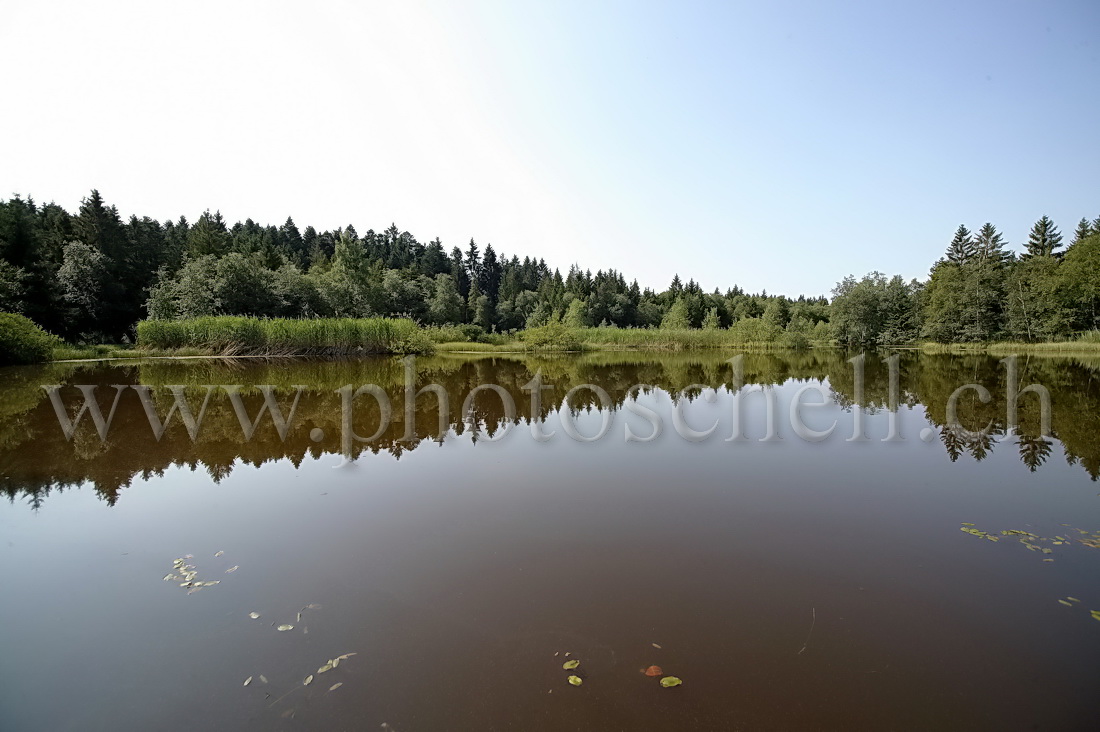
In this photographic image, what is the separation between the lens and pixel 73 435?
8336 millimetres

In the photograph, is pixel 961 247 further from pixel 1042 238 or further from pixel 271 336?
pixel 271 336

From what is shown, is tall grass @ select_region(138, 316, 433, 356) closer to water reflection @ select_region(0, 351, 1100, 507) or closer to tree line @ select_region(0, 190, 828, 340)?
tree line @ select_region(0, 190, 828, 340)

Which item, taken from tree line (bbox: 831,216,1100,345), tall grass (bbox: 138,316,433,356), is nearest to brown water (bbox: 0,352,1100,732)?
tall grass (bbox: 138,316,433,356)

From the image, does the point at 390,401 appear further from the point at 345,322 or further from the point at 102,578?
the point at 345,322

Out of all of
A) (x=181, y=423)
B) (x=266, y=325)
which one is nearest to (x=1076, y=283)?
(x=181, y=423)

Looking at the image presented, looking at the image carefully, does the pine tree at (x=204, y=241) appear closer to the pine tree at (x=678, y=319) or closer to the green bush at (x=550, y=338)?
the green bush at (x=550, y=338)

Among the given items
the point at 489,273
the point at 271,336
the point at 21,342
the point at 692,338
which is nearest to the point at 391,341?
the point at 271,336

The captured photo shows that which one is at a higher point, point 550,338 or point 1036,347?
point 550,338

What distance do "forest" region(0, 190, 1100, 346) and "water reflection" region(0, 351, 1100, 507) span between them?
15538 mm

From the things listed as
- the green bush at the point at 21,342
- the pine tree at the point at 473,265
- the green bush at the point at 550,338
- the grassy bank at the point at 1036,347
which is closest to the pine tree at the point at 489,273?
the pine tree at the point at 473,265

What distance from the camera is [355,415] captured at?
10.5m

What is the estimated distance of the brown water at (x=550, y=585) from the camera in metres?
2.55

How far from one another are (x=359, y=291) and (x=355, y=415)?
36838mm

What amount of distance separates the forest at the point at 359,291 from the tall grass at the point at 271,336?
15.1ft
